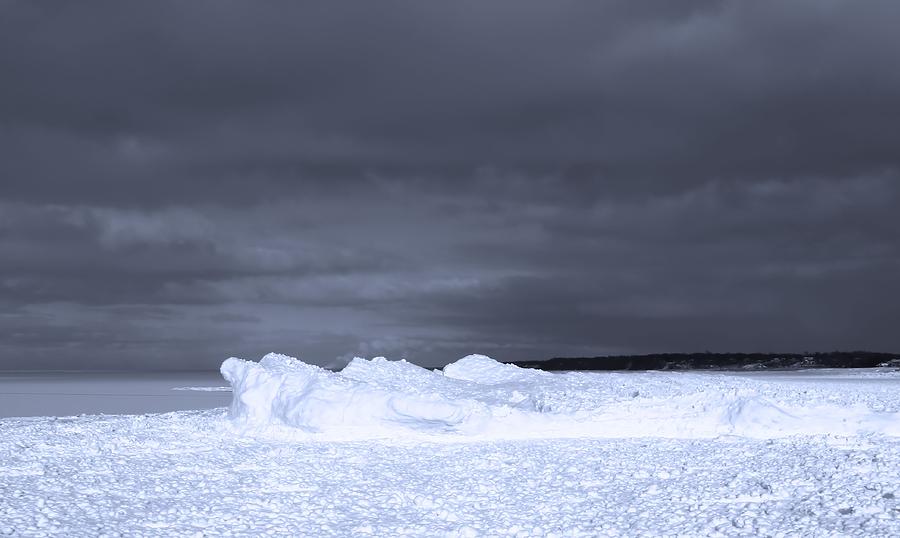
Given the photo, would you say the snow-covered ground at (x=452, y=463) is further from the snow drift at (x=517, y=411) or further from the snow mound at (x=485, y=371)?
the snow mound at (x=485, y=371)

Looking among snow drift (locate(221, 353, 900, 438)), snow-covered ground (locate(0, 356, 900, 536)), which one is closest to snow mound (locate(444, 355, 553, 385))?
snow-covered ground (locate(0, 356, 900, 536))

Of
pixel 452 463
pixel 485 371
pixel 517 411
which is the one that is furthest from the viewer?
pixel 485 371

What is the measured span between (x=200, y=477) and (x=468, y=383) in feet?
44.3

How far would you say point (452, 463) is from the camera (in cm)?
1519

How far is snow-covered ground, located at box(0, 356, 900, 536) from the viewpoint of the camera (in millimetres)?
10086

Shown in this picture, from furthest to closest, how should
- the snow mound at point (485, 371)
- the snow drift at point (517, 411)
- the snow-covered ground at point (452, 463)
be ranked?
the snow mound at point (485, 371)
the snow drift at point (517, 411)
the snow-covered ground at point (452, 463)

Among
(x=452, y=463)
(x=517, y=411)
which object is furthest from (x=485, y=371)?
(x=452, y=463)

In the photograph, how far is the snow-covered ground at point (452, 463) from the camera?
1009cm

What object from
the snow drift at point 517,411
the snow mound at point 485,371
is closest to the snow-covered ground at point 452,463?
the snow drift at point 517,411

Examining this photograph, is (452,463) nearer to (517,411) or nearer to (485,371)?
(517,411)

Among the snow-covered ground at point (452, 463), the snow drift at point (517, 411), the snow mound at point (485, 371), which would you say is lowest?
the snow-covered ground at point (452, 463)

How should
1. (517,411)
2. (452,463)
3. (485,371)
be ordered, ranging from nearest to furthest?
(452,463) → (517,411) → (485,371)

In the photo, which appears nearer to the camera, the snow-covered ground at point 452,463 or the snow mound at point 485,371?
the snow-covered ground at point 452,463

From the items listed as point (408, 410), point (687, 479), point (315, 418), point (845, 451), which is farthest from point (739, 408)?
point (315, 418)
